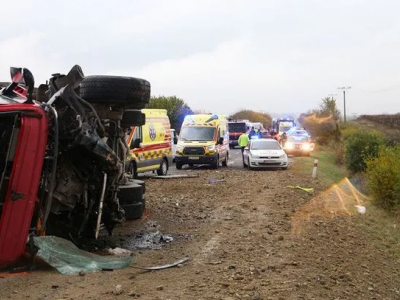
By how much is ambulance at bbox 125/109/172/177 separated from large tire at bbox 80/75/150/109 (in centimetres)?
665

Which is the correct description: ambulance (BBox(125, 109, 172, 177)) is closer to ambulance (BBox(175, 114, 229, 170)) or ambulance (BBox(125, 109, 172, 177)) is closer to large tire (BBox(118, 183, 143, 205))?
ambulance (BBox(175, 114, 229, 170))

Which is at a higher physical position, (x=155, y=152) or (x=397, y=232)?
(x=155, y=152)

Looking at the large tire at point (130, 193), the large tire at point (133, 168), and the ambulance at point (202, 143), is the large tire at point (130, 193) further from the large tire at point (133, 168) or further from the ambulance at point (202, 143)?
the ambulance at point (202, 143)

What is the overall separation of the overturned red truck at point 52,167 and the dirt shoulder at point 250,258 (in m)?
0.59

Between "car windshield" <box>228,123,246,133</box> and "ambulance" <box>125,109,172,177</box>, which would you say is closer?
"ambulance" <box>125,109,172,177</box>

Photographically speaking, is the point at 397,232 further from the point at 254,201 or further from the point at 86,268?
the point at 86,268

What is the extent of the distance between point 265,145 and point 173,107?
30291 millimetres

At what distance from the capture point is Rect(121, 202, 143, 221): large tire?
7.34 metres

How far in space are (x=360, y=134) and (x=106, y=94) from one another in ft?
63.8

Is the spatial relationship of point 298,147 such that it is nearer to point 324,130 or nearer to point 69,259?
point 324,130

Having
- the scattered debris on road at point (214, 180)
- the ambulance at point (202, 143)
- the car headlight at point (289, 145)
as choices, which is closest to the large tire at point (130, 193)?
the scattered debris on road at point (214, 180)

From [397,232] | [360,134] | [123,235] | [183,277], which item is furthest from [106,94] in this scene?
[360,134]

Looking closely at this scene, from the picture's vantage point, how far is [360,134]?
23.8m

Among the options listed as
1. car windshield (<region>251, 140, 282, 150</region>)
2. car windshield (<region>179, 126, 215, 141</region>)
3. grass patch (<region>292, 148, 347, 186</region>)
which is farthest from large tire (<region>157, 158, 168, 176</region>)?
grass patch (<region>292, 148, 347, 186</region>)
